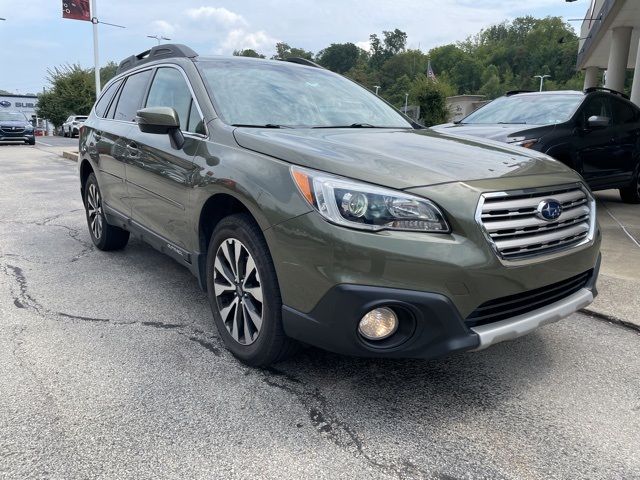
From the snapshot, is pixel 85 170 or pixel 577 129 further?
pixel 577 129

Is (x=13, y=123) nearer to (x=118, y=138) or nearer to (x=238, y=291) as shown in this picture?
(x=118, y=138)

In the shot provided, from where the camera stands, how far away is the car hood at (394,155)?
250cm

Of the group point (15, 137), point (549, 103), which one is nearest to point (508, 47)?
point (15, 137)

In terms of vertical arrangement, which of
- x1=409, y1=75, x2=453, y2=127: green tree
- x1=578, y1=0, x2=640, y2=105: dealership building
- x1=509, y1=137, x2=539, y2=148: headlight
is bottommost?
x1=509, y1=137, x2=539, y2=148: headlight

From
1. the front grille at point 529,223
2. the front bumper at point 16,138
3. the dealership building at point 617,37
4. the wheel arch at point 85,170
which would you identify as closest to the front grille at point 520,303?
the front grille at point 529,223

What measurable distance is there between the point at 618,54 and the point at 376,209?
23.7 meters

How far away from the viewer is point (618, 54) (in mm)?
21688

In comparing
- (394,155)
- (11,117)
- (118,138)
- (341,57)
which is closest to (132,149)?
(118,138)

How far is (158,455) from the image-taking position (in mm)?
2252

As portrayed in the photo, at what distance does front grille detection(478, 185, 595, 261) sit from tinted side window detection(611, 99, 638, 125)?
18.7ft

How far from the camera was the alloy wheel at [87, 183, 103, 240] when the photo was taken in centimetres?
529

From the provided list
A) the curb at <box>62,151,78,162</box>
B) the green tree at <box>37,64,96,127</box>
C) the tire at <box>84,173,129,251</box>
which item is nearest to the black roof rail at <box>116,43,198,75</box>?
the tire at <box>84,173,129,251</box>

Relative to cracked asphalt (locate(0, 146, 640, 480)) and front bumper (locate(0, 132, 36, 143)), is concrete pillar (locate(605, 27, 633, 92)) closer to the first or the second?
cracked asphalt (locate(0, 146, 640, 480))

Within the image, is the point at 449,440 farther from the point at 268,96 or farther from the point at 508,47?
the point at 508,47
